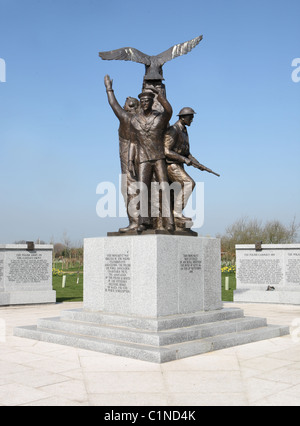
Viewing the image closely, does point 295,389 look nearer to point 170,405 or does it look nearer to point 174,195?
point 170,405

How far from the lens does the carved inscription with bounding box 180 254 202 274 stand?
7376 mm

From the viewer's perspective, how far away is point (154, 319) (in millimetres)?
6715

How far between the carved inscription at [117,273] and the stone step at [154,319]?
438 mm

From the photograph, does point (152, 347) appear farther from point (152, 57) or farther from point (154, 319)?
point (152, 57)

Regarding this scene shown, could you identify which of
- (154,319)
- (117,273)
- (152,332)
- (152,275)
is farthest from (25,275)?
(152,332)

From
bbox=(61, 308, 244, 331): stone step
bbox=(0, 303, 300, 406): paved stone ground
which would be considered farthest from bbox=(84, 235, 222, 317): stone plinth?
bbox=(0, 303, 300, 406): paved stone ground

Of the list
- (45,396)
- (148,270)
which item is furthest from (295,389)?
(148,270)

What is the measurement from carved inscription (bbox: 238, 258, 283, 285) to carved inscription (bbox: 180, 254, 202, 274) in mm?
6441

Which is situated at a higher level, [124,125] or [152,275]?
[124,125]

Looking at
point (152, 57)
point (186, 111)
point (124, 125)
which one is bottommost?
point (124, 125)

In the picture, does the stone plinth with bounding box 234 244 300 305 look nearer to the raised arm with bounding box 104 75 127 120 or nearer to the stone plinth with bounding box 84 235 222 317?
the stone plinth with bounding box 84 235 222 317

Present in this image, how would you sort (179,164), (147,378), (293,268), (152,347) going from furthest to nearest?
(293,268) < (179,164) < (152,347) < (147,378)

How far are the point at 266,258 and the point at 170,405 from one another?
33.2 feet

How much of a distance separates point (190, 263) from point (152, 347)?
1.86m
